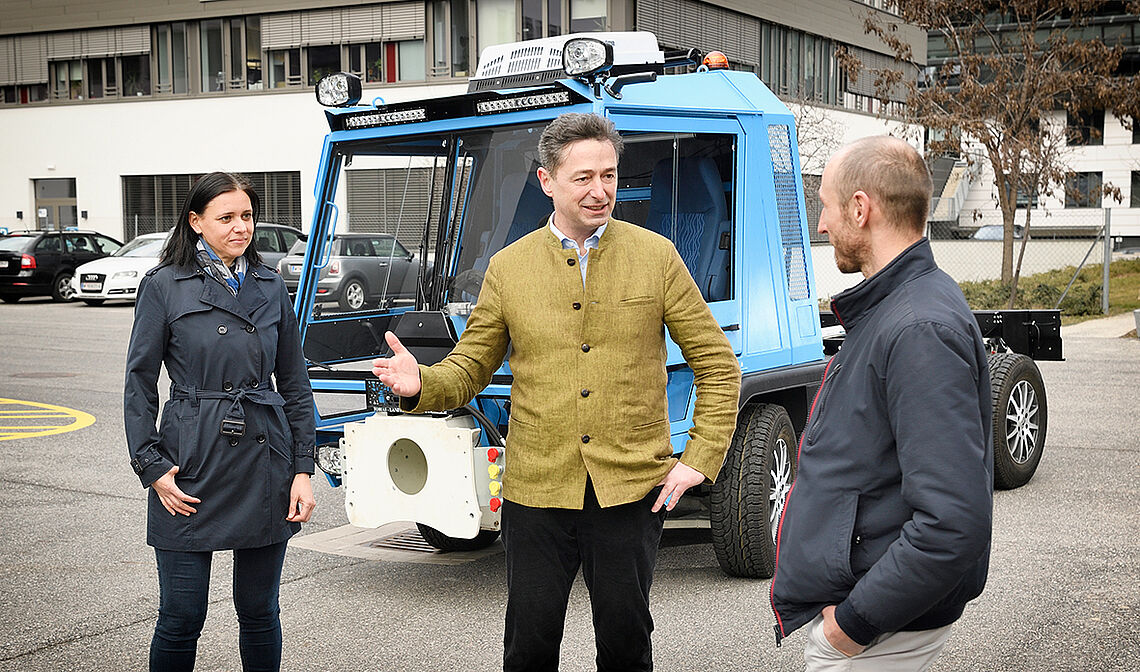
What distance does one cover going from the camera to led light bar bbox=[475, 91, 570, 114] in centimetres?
535

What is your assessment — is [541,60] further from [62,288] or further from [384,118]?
[62,288]

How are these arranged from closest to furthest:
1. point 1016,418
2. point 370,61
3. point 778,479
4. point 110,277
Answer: point 778,479
point 1016,418
point 110,277
point 370,61

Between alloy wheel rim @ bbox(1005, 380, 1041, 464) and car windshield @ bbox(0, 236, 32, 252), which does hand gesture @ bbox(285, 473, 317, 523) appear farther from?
car windshield @ bbox(0, 236, 32, 252)

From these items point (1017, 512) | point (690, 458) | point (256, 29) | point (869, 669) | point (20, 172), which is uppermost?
point (256, 29)

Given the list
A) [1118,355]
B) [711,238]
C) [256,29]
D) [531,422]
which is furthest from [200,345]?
[256,29]

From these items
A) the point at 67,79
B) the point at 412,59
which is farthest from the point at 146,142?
the point at 412,59

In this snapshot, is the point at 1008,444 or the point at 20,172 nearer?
the point at 1008,444

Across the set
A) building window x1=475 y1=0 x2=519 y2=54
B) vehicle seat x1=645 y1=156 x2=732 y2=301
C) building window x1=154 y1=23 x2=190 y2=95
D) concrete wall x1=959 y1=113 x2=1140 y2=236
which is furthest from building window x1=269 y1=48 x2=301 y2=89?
vehicle seat x1=645 y1=156 x2=732 y2=301

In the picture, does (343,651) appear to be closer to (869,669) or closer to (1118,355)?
(869,669)

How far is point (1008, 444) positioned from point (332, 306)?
4771mm

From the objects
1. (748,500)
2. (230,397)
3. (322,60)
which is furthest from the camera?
(322,60)

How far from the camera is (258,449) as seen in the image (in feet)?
12.6

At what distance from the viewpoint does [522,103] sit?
5.45 metres

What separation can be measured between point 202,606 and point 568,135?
73.9 inches
